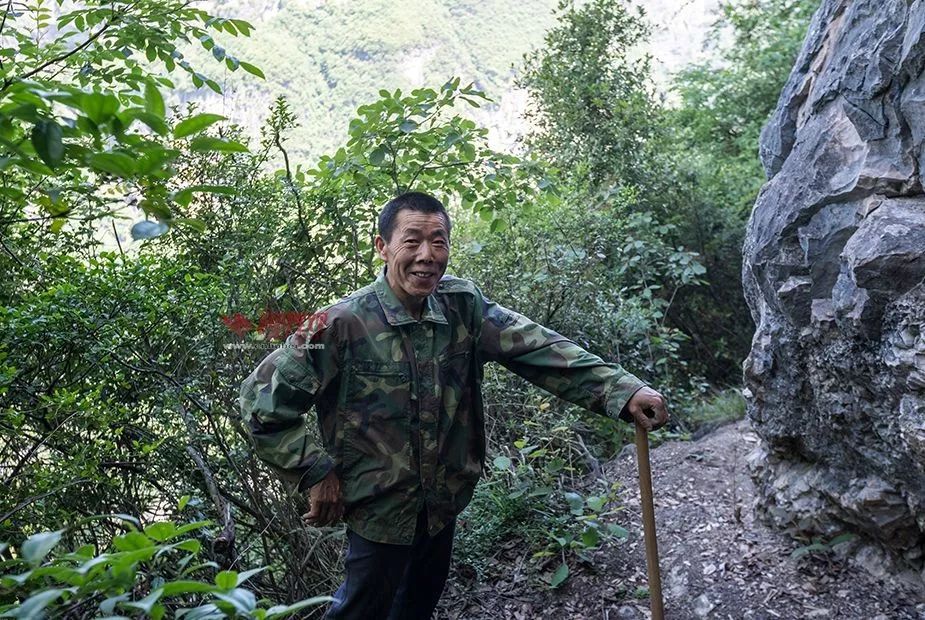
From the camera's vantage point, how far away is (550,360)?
10.2ft

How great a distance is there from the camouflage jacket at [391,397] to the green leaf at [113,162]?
1.53 meters

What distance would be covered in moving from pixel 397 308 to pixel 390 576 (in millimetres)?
1009

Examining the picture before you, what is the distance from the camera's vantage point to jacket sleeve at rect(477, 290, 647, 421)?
306 centimetres

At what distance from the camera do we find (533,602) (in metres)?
4.18

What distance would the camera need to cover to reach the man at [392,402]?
280cm

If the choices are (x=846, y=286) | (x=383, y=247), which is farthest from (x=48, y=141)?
(x=846, y=286)

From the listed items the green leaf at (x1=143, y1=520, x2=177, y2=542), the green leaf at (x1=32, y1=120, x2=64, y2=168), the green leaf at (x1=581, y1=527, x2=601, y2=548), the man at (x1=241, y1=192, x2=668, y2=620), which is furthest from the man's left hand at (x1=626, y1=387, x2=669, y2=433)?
the green leaf at (x1=32, y1=120, x2=64, y2=168)

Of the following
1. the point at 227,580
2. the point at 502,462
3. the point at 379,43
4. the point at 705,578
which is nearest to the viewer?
the point at 227,580

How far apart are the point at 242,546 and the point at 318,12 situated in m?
22.7

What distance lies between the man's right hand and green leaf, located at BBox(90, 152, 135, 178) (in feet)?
5.60

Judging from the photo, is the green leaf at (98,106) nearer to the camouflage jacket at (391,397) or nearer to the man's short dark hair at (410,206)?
the camouflage jacket at (391,397)

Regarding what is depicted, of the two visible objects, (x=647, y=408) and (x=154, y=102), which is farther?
(x=647, y=408)

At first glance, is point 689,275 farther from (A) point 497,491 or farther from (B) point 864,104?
(B) point 864,104

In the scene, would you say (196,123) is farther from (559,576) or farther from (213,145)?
(559,576)
